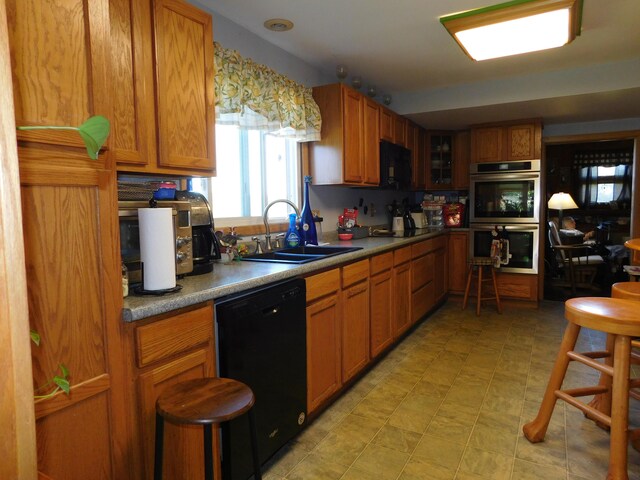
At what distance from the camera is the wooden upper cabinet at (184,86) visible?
5.69 feet

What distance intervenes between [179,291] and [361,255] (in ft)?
4.64

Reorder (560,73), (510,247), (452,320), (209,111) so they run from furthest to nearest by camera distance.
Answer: (510,247) → (452,320) → (560,73) → (209,111)

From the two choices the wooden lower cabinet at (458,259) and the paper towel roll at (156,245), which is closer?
the paper towel roll at (156,245)

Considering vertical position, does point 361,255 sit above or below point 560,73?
below

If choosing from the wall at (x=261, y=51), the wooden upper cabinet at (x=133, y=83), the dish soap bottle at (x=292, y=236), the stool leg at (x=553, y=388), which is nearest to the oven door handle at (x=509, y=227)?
the wall at (x=261, y=51)

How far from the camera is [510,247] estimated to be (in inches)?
186

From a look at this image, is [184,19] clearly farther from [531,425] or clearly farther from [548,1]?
[531,425]

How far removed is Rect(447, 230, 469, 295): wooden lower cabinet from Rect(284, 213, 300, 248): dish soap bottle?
261 centimetres

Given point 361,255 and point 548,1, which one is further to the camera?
point 361,255

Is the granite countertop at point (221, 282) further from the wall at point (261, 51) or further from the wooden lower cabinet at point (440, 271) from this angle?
the wooden lower cabinet at point (440, 271)

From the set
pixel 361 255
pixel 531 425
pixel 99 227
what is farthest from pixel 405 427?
pixel 99 227

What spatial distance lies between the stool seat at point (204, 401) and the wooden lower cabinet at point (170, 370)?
89mm

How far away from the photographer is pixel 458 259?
4.97 metres

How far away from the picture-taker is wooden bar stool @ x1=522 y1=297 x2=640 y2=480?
5.60 ft
